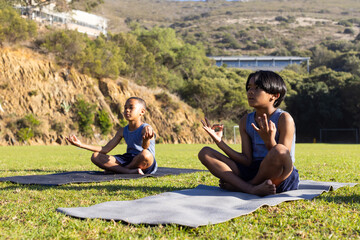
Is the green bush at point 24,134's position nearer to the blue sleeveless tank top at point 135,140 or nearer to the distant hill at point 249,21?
the blue sleeveless tank top at point 135,140

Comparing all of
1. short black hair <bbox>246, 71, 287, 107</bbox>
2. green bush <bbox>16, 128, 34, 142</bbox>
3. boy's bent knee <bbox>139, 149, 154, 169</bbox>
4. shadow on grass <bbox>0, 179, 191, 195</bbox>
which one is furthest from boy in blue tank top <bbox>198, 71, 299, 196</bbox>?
green bush <bbox>16, 128, 34, 142</bbox>

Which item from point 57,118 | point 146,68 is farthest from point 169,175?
point 146,68

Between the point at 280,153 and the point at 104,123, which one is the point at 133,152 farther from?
the point at 104,123

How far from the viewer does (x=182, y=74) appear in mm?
55000

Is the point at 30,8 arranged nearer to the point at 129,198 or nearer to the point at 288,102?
the point at 288,102

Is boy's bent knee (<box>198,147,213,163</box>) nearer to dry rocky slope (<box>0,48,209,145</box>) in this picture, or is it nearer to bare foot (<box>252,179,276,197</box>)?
bare foot (<box>252,179,276,197</box>)

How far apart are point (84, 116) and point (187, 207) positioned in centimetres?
3197

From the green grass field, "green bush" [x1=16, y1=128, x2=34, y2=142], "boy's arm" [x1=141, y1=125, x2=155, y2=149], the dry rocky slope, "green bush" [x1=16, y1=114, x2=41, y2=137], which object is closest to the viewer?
the green grass field

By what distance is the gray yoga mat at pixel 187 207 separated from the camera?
13.2 ft

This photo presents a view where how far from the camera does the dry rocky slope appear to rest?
33219 millimetres

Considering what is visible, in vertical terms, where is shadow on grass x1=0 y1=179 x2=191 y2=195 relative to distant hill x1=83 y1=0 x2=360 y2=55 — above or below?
below

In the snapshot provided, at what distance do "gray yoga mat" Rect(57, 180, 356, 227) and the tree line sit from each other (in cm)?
3311

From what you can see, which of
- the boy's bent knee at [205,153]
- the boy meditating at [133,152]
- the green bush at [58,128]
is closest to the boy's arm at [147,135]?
the boy meditating at [133,152]

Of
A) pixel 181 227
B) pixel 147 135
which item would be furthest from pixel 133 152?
pixel 181 227
